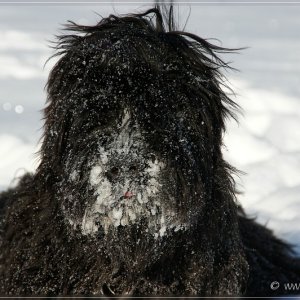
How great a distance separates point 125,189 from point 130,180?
0.04m

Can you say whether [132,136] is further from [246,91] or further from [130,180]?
[246,91]

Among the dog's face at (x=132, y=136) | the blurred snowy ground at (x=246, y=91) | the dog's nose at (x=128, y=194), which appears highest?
the blurred snowy ground at (x=246, y=91)

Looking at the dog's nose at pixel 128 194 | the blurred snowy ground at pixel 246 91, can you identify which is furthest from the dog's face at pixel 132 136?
the blurred snowy ground at pixel 246 91

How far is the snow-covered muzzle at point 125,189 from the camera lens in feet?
11.4

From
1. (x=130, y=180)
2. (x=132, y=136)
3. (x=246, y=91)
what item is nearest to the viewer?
(x=130, y=180)

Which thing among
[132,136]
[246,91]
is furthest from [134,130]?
[246,91]

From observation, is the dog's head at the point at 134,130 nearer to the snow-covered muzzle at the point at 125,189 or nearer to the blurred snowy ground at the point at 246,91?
the snow-covered muzzle at the point at 125,189

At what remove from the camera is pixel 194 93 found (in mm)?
3869

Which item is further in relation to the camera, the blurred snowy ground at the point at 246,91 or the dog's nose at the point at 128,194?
the blurred snowy ground at the point at 246,91

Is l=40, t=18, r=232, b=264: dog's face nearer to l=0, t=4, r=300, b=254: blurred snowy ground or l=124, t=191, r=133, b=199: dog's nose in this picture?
l=124, t=191, r=133, b=199: dog's nose

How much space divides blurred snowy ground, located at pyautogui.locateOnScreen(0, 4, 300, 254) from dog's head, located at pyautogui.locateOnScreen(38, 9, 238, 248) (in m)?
0.37

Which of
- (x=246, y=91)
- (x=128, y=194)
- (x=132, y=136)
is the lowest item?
(x=128, y=194)

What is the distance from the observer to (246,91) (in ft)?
26.5

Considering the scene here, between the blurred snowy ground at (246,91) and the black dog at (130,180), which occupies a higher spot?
the blurred snowy ground at (246,91)
